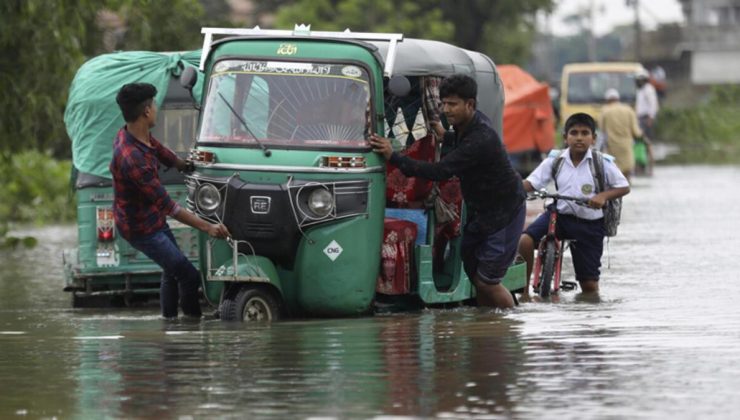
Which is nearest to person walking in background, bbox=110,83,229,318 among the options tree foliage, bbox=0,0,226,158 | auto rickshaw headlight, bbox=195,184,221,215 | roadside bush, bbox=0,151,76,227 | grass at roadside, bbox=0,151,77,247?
auto rickshaw headlight, bbox=195,184,221,215

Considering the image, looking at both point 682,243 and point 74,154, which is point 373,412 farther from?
point 682,243

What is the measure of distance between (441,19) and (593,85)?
705 inches

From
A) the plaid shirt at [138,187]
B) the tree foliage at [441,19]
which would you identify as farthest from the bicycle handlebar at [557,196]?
the tree foliage at [441,19]

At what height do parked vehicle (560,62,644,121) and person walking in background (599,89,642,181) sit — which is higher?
parked vehicle (560,62,644,121)

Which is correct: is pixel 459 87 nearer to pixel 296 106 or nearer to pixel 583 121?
pixel 296 106

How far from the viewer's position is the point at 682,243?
20.0m

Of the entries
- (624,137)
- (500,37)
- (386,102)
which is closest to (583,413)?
A: (386,102)

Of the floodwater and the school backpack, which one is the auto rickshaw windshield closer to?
the floodwater

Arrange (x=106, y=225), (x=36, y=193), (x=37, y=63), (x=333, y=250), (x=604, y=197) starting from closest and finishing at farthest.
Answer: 1. (x=333, y=250)
2. (x=604, y=197)
3. (x=106, y=225)
4. (x=37, y=63)
5. (x=36, y=193)

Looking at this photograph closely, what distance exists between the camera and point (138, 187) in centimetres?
1266

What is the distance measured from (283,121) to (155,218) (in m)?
1.17

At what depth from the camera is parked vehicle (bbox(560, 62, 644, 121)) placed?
141 ft

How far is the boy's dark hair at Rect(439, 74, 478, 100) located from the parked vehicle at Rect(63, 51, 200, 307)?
139 inches

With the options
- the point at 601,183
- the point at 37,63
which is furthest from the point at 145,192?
the point at 37,63
